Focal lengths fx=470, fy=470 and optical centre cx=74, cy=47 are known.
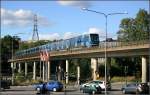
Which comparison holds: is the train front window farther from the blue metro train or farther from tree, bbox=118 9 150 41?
tree, bbox=118 9 150 41

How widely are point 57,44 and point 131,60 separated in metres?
27.3

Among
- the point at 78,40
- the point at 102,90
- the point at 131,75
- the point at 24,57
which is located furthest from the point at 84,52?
the point at 24,57

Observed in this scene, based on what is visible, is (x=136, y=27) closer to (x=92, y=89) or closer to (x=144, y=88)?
(x=144, y=88)

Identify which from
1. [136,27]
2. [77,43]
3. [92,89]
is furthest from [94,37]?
[136,27]

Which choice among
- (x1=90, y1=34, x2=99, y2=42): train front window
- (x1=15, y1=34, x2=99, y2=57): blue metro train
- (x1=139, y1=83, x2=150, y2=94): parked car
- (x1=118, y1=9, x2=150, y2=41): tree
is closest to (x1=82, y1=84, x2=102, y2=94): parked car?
(x1=139, y1=83, x2=150, y2=94): parked car

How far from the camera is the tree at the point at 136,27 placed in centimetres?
13112

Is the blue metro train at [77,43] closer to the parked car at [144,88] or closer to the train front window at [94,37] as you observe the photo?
the train front window at [94,37]

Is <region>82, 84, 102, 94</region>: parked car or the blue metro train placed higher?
the blue metro train

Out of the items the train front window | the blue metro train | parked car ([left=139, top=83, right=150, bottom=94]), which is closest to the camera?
parked car ([left=139, top=83, right=150, bottom=94])

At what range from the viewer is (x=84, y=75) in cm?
13262

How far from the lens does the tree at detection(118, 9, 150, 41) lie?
430 feet

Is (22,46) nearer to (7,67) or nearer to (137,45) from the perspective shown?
(7,67)

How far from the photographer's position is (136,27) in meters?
136

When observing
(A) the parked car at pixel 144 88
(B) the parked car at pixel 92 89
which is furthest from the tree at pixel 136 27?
(B) the parked car at pixel 92 89
